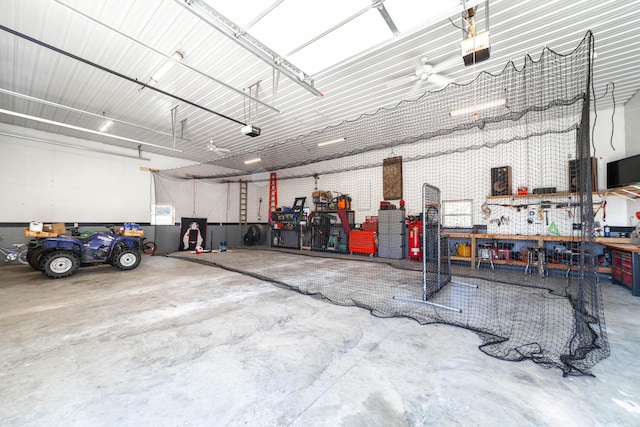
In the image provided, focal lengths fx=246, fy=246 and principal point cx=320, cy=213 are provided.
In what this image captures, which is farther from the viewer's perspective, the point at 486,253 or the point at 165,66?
the point at 486,253

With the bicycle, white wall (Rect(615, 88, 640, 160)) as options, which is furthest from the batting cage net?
the bicycle

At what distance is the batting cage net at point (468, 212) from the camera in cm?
290

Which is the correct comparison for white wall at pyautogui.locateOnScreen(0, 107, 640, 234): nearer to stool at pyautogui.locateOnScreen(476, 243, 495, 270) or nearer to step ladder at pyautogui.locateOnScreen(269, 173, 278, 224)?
stool at pyautogui.locateOnScreen(476, 243, 495, 270)

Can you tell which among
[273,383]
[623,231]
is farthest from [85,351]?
[623,231]

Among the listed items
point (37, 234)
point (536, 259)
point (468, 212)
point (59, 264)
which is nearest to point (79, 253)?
point (59, 264)

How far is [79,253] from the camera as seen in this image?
5301 millimetres

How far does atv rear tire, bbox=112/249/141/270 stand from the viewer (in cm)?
574

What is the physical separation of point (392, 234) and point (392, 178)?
1.91 m

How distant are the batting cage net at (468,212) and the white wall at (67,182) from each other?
1034 millimetres

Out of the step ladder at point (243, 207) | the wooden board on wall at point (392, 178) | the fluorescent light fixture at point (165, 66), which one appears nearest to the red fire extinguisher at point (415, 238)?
the wooden board on wall at point (392, 178)

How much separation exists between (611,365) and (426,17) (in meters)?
3.59

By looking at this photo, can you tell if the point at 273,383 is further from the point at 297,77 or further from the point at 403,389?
the point at 297,77

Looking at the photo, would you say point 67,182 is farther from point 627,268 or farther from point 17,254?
point 627,268

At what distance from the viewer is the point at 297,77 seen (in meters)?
4.14
